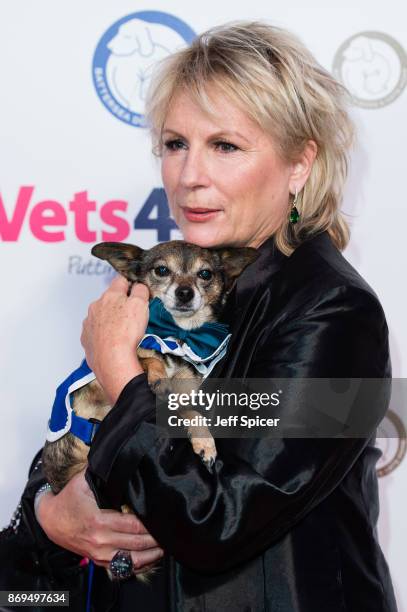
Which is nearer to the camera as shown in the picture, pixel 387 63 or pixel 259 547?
pixel 259 547

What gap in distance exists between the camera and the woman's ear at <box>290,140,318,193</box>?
157cm

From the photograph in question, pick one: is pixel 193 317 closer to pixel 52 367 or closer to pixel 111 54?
pixel 52 367

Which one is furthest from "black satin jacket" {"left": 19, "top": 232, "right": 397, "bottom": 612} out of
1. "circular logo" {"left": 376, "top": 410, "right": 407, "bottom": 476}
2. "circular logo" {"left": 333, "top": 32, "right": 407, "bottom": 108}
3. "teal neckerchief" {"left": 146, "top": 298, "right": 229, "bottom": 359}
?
"circular logo" {"left": 333, "top": 32, "right": 407, "bottom": 108}

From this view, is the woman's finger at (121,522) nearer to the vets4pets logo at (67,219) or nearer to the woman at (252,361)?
the woman at (252,361)

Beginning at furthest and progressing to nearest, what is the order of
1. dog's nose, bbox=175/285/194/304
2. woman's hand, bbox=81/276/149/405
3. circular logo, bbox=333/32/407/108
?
circular logo, bbox=333/32/407/108 → dog's nose, bbox=175/285/194/304 → woman's hand, bbox=81/276/149/405

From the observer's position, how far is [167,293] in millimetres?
1713

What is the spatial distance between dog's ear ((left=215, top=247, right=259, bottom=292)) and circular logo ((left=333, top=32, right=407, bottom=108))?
714mm

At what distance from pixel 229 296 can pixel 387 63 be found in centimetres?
86

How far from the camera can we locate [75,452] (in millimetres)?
1596

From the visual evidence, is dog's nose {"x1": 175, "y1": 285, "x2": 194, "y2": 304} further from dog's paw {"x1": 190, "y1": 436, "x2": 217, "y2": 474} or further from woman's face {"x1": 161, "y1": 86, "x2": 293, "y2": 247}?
dog's paw {"x1": 190, "y1": 436, "x2": 217, "y2": 474}

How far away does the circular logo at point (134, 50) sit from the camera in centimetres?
212

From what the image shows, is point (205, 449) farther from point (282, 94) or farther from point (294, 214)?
point (282, 94)

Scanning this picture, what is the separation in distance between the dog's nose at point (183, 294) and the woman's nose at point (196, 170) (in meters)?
0.26

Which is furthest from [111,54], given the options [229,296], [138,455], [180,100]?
[138,455]
